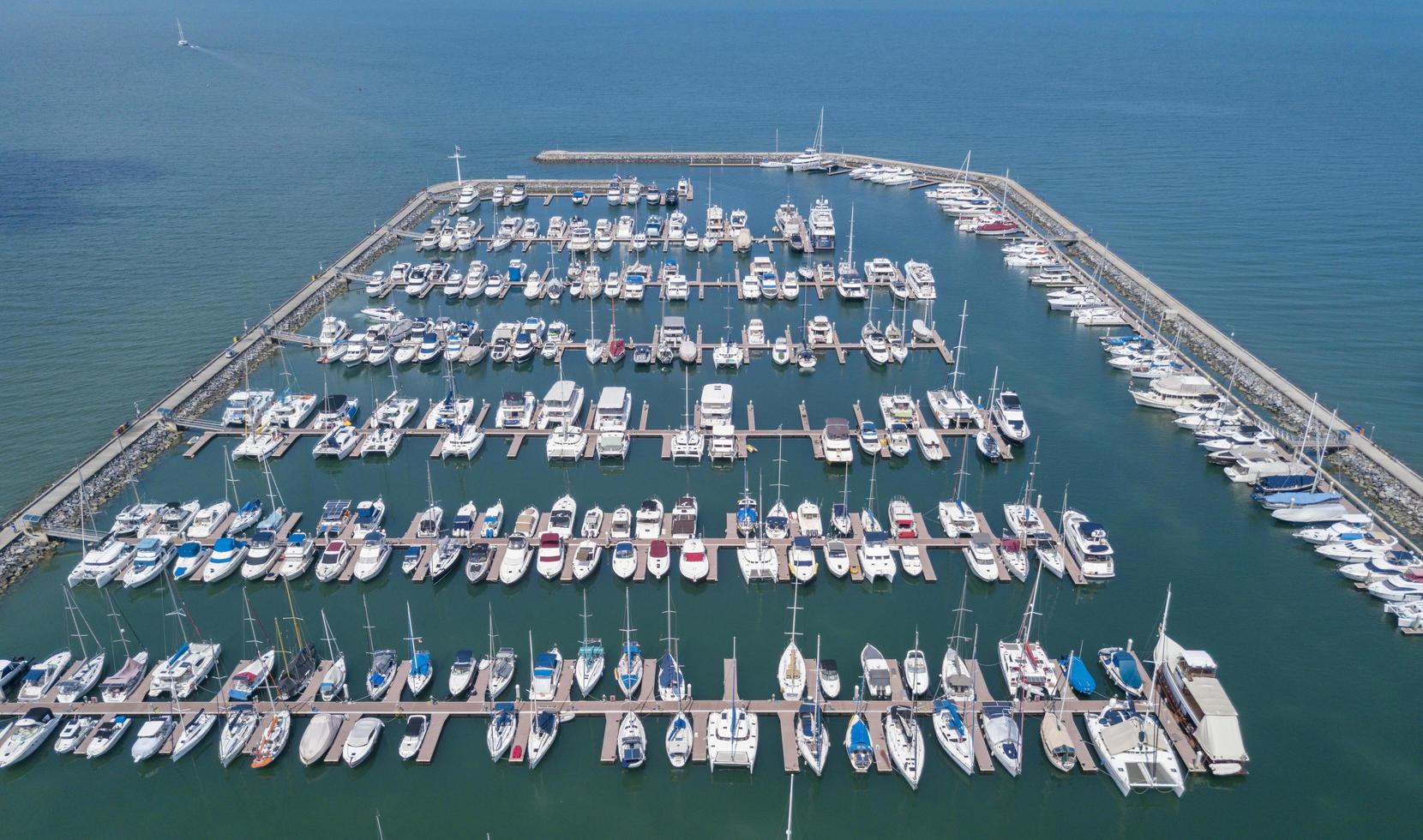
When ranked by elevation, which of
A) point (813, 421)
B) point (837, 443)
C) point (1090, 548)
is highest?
point (837, 443)

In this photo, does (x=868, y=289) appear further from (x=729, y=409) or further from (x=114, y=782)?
(x=114, y=782)

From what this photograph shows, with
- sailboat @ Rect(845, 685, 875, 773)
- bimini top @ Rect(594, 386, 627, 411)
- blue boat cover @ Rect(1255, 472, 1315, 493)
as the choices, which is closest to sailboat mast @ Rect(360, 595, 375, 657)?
bimini top @ Rect(594, 386, 627, 411)

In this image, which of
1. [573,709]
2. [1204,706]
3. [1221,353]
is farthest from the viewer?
[1221,353]

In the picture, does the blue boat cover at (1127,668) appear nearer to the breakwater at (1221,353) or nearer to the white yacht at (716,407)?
the breakwater at (1221,353)

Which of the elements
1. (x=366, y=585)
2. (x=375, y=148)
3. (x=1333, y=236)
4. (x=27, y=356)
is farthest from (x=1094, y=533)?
(x=375, y=148)

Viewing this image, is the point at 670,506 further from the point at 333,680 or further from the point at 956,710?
the point at 956,710

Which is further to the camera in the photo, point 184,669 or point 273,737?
point 184,669

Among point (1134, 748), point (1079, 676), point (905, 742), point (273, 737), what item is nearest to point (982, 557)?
point (1079, 676)
